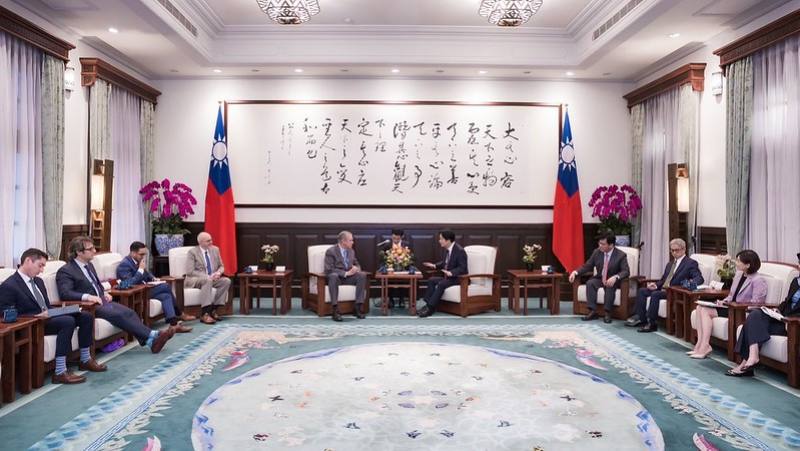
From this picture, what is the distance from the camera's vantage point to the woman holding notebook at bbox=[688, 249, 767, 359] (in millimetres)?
5445

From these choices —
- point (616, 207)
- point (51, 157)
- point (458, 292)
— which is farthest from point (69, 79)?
point (616, 207)

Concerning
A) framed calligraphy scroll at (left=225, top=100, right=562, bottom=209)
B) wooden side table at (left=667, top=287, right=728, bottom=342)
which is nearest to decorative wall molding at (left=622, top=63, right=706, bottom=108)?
framed calligraphy scroll at (left=225, top=100, right=562, bottom=209)

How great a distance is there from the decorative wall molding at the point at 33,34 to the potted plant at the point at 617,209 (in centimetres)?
799

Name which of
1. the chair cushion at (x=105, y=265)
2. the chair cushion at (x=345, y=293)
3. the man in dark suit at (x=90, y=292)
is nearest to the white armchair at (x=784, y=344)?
the chair cushion at (x=345, y=293)

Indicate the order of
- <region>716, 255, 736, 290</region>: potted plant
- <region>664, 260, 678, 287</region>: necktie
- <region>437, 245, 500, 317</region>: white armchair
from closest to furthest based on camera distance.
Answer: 1. <region>716, 255, 736, 290</region>: potted plant
2. <region>664, 260, 678, 287</region>: necktie
3. <region>437, 245, 500, 317</region>: white armchair

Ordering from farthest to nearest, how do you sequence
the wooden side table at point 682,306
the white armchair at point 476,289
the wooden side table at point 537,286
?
the wooden side table at point 537,286
the white armchair at point 476,289
the wooden side table at point 682,306

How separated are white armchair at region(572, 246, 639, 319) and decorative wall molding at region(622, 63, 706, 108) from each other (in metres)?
Answer: 2.52

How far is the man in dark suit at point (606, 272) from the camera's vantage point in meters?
7.60

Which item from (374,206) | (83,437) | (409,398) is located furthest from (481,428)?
(374,206)

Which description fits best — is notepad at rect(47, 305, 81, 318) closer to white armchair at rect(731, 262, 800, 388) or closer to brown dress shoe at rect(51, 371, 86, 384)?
brown dress shoe at rect(51, 371, 86, 384)

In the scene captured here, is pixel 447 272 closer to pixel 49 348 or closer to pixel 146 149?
pixel 49 348

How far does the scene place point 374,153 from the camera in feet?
31.7

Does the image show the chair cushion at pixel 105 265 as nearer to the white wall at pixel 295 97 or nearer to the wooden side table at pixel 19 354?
the wooden side table at pixel 19 354

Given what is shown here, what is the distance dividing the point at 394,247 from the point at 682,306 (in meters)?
4.02
